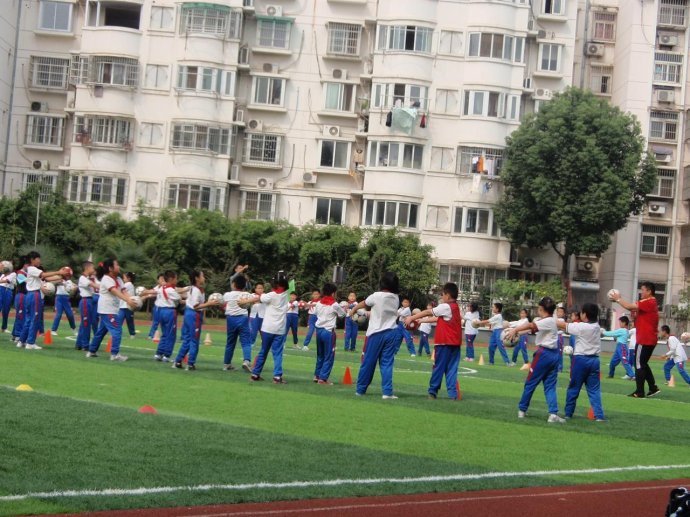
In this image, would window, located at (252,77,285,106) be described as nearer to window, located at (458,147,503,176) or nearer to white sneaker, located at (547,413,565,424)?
window, located at (458,147,503,176)

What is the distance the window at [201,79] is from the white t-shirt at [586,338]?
47.1 m

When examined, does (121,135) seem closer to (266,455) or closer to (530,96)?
(530,96)

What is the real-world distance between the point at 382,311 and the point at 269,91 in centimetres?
4615

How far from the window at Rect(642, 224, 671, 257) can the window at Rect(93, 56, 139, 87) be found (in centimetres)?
3012

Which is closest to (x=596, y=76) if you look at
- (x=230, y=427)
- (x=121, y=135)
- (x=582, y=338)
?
(x=121, y=135)

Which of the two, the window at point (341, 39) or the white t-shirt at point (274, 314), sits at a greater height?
the window at point (341, 39)

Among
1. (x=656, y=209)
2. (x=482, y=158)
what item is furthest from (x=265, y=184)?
(x=656, y=209)

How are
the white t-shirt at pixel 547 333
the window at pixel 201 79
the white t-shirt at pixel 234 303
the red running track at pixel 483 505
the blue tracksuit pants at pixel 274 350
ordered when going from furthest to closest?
the window at pixel 201 79, the white t-shirt at pixel 234 303, the blue tracksuit pants at pixel 274 350, the white t-shirt at pixel 547 333, the red running track at pixel 483 505

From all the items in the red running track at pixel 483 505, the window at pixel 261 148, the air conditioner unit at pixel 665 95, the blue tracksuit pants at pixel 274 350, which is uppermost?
the air conditioner unit at pixel 665 95

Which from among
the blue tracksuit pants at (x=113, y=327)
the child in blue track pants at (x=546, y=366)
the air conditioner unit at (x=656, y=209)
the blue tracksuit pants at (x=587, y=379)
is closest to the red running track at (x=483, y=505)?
the child in blue track pants at (x=546, y=366)

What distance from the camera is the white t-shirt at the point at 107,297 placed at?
2552 centimetres

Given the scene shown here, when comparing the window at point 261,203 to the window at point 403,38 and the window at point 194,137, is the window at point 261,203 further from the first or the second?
the window at point 403,38

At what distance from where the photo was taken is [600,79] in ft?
243

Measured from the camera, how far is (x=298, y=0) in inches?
2589
